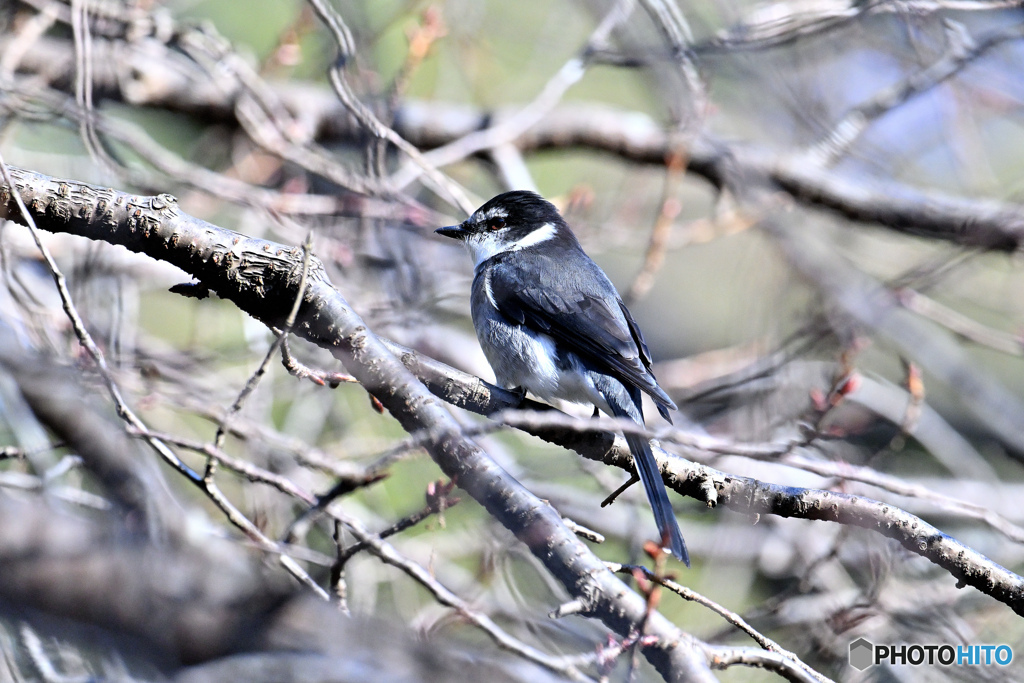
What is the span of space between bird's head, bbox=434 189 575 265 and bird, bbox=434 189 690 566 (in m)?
0.14

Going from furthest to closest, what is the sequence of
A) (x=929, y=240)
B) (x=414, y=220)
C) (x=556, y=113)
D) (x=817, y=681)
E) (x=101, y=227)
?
(x=556, y=113)
(x=929, y=240)
(x=414, y=220)
(x=101, y=227)
(x=817, y=681)

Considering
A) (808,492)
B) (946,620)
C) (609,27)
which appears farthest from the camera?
(609,27)

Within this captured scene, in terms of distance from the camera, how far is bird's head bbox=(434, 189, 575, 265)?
4316 mm

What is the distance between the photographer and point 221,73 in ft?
16.3

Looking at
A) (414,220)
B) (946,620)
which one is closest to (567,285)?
(414,220)

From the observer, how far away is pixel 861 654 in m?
3.57

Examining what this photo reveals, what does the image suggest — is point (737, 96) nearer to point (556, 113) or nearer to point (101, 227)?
point (556, 113)

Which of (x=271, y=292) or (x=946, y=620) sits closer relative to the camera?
(x=271, y=292)

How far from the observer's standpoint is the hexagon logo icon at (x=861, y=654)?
3498mm

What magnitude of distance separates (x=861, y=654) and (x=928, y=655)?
31 cm

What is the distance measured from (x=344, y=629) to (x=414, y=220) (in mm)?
3230

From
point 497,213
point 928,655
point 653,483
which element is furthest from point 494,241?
point 928,655

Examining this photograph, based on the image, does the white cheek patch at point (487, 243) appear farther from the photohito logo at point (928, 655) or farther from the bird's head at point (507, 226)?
the photohito logo at point (928, 655)

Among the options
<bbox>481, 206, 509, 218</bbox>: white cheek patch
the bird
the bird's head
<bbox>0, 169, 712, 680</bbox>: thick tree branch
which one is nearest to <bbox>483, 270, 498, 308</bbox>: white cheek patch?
the bird
